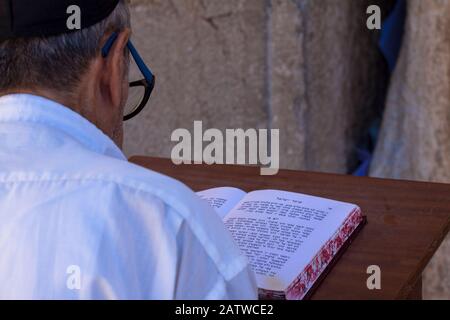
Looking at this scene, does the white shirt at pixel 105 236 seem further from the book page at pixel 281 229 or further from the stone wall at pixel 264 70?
the stone wall at pixel 264 70

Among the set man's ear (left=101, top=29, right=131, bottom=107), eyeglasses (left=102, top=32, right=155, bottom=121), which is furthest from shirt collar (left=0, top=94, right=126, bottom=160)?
eyeglasses (left=102, top=32, right=155, bottom=121)

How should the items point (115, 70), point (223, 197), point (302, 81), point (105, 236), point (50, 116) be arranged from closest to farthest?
point (105, 236) → point (50, 116) → point (115, 70) → point (223, 197) → point (302, 81)

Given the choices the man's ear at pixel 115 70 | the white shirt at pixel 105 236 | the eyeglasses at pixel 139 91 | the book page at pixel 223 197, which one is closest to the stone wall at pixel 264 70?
the book page at pixel 223 197

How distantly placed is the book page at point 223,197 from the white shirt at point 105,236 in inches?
20.3

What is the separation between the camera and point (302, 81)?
310cm

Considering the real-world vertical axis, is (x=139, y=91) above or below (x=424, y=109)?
above

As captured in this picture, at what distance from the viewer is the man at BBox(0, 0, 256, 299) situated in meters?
1.10

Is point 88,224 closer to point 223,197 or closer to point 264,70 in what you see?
point 223,197

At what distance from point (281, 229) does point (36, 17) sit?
54 cm

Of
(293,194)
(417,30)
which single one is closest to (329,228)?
(293,194)

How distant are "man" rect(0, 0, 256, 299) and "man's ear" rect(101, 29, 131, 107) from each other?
103 millimetres

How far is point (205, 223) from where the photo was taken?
1.13 meters

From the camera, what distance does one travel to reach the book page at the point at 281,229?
4.73 feet

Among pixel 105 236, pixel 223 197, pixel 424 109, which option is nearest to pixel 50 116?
Answer: pixel 105 236
